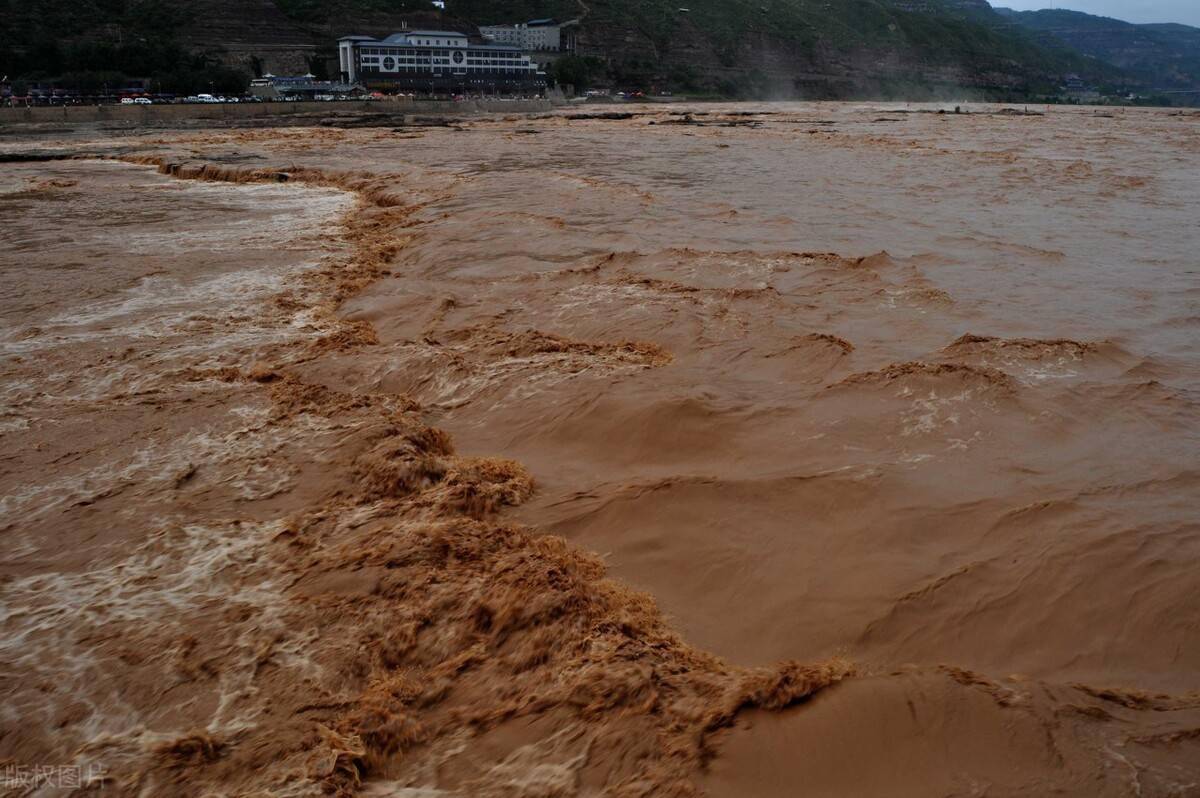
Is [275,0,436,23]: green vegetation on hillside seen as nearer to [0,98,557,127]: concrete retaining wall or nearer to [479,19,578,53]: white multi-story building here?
[479,19,578,53]: white multi-story building

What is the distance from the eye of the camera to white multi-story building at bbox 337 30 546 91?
75250 millimetres

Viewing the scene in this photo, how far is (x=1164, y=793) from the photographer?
280 centimetres

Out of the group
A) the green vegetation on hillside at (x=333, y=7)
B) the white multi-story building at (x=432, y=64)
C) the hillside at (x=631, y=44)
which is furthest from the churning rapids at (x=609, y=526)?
the green vegetation on hillside at (x=333, y=7)

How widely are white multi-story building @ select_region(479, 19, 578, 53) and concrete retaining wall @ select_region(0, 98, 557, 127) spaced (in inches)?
1492

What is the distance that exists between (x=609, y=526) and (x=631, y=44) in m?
107

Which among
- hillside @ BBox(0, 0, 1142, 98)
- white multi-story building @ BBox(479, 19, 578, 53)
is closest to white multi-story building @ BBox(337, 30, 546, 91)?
hillside @ BBox(0, 0, 1142, 98)

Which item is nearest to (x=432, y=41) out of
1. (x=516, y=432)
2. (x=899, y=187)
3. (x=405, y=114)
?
(x=405, y=114)

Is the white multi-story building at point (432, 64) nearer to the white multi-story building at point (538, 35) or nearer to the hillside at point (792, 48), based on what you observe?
the white multi-story building at point (538, 35)

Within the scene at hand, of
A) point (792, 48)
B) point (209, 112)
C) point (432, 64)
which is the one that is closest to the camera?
point (209, 112)

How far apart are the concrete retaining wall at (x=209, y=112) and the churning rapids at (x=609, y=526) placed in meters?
46.8

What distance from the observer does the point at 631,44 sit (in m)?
101

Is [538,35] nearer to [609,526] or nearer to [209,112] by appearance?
[209,112]

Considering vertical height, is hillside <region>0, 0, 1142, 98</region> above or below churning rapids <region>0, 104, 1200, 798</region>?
above

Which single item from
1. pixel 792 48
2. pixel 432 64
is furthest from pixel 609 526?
pixel 792 48
